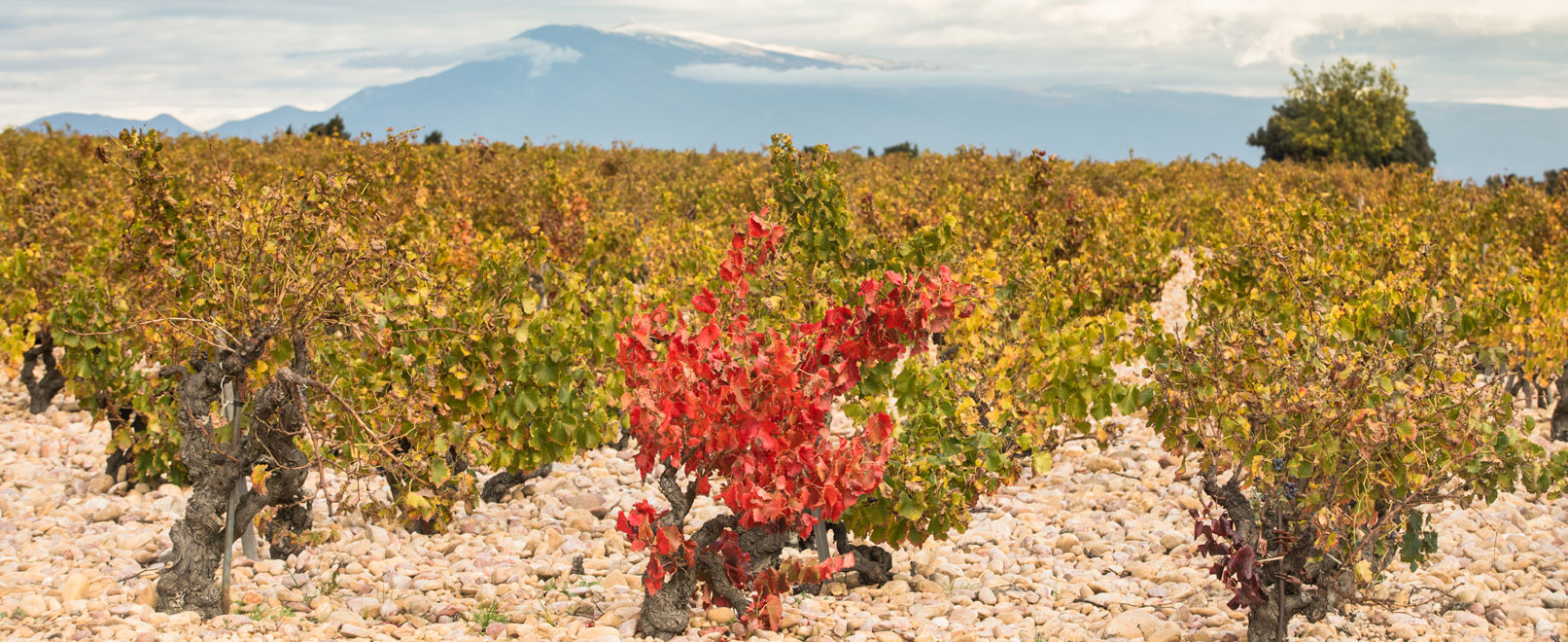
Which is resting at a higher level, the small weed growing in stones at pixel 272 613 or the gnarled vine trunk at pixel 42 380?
the gnarled vine trunk at pixel 42 380

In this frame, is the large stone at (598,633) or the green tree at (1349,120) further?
the green tree at (1349,120)

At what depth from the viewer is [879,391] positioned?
4785mm

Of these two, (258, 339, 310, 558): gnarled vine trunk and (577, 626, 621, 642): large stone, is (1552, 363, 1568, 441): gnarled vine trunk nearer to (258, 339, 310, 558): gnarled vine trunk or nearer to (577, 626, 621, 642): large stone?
(577, 626, 621, 642): large stone

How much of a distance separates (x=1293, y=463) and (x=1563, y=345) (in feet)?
13.7

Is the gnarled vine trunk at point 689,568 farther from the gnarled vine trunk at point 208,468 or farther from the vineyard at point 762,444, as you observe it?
the gnarled vine trunk at point 208,468

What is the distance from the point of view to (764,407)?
13.0 ft

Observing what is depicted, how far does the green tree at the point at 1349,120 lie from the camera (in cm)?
4850

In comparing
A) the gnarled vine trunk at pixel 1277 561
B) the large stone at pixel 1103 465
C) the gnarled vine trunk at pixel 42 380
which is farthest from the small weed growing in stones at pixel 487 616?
the gnarled vine trunk at pixel 42 380

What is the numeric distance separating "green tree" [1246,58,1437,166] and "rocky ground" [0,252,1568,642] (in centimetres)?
4690

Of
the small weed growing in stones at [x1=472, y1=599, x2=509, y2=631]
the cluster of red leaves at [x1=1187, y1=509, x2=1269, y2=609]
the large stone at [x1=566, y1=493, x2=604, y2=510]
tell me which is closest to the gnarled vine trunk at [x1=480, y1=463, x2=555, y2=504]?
the large stone at [x1=566, y1=493, x2=604, y2=510]

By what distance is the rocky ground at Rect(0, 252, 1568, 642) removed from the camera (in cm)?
446

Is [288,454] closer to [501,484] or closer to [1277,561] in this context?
[501,484]

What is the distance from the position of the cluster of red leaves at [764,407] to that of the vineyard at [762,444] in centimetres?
2

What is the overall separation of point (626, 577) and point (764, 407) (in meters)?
1.58
